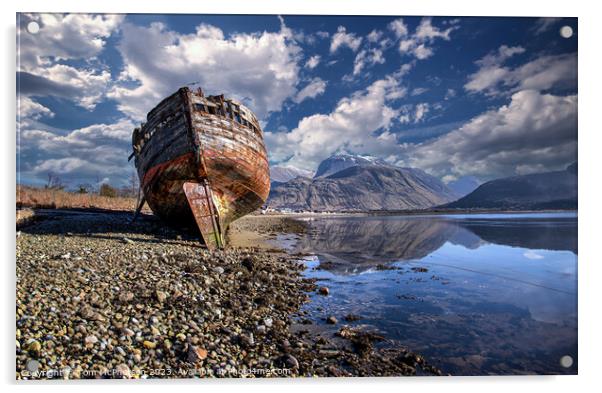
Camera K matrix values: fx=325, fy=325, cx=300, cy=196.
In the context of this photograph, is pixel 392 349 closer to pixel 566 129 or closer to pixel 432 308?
pixel 432 308

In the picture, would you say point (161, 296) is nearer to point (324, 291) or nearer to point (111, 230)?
point (324, 291)

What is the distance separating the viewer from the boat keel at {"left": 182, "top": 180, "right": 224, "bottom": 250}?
9.38 metres

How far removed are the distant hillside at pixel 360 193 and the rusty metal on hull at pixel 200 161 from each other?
278 ft

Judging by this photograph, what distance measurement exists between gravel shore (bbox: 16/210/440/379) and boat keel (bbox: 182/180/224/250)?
3.10 metres

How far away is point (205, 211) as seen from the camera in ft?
31.4

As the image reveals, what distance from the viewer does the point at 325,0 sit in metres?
5.77

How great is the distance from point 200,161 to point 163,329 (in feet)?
20.0

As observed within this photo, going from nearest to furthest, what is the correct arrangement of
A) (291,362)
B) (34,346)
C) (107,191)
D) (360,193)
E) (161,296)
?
(34,346), (291,362), (161,296), (107,191), (360,193)

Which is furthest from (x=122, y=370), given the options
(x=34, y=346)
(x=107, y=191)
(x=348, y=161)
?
(x=348, y=161)

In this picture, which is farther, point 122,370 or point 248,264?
point 248,264

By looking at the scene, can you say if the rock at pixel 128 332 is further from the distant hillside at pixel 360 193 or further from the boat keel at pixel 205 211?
the distant hillside at pixel 360 193

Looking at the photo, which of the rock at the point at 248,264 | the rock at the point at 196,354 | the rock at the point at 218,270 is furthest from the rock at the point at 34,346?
the rock at the point at 248,264

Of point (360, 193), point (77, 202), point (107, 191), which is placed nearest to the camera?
point (77, 202)
